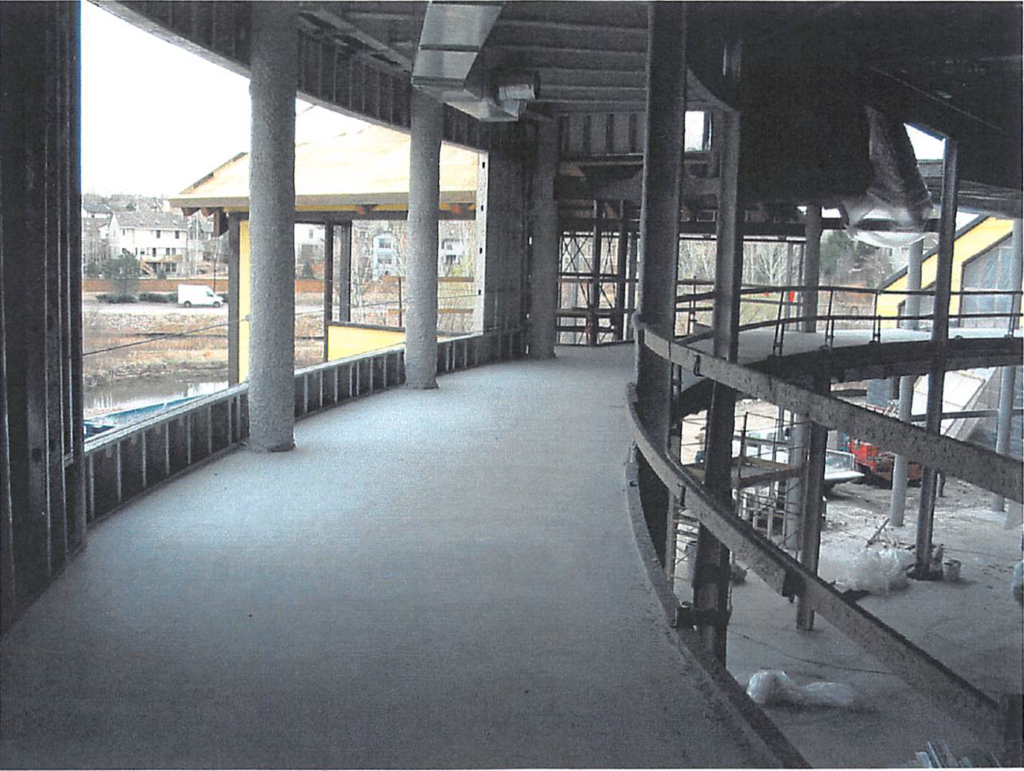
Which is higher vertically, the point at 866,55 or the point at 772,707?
the point at 866,55

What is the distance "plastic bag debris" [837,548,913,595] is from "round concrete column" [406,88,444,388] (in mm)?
8873

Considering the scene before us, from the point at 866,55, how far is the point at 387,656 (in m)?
12.8

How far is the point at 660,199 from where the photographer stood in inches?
341

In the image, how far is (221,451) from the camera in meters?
10.5

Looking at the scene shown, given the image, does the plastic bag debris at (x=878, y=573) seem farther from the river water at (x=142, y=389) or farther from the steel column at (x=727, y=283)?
the river water at (x=142, y=389)

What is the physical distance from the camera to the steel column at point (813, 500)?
53.2 ft

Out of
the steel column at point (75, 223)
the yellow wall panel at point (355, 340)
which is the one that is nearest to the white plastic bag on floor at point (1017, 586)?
the yellow wall panel at point (355, 340)

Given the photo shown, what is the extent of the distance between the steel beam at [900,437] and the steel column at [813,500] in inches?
467

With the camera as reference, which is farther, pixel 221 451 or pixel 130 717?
pixel 221 451

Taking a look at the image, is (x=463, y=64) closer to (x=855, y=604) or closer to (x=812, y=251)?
(x=855, y=604)

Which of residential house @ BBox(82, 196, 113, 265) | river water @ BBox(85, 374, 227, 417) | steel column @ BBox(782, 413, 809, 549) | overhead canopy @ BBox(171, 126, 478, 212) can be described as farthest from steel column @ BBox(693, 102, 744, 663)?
river water @ BBox(85, 374, 227, 417)

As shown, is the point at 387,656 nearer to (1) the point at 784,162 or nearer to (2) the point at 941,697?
(2) the point at 941,697

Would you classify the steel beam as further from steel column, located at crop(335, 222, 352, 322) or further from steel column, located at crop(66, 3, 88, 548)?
steel column, located at crop(335, 222, 352, 322)

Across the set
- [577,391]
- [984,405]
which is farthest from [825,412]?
[984,405]
